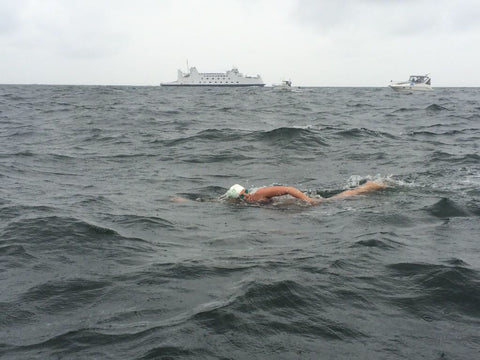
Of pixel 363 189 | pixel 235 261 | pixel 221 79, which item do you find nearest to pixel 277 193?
pixel 363 189

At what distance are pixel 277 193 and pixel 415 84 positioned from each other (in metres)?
59.3

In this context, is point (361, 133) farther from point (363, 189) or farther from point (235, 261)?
point (235, 261)

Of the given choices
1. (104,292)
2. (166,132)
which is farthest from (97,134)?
(104,292)

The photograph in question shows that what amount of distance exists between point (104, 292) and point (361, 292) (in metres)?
2.46

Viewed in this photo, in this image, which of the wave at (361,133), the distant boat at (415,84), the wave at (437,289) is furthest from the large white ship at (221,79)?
the wave at (437,289)

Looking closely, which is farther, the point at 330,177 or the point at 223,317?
the point at 330,177

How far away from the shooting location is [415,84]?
60625 mm

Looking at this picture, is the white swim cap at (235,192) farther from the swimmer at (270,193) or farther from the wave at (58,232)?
the wave at (58,232)

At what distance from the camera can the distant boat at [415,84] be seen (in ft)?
197

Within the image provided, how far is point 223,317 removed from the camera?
365 centimetres

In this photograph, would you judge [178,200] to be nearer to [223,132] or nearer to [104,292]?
[104,292]

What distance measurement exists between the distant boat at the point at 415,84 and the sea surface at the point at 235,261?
52.4 metres

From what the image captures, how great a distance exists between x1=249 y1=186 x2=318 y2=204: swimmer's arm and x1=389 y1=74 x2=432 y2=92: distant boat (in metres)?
57.9

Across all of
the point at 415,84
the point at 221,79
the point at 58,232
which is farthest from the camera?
the point at 221,79
